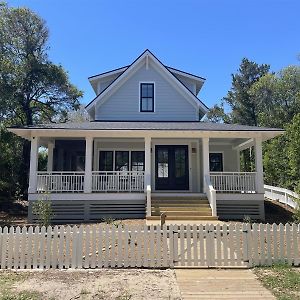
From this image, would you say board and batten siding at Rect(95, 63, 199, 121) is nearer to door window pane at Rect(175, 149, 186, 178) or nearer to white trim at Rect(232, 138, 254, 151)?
door window pane at Rect(175, 149, 186, 178)

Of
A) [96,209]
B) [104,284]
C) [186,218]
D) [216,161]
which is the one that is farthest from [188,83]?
[104,284]

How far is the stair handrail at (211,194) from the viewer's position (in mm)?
14230

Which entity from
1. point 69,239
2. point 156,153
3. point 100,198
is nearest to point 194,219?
point 100,198

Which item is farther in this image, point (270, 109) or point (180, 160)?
point (270, 109)

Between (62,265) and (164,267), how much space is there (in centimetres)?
Result: 228

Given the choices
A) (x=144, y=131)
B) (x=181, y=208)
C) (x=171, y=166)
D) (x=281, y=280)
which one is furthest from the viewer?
(x=171, y=166)

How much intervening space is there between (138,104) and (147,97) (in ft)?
2.42

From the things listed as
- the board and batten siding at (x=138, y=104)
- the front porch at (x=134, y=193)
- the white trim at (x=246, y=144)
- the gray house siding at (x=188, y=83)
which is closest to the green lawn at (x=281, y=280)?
the front porch at (x=134, y=193)

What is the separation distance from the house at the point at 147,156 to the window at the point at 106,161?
57 millimetres

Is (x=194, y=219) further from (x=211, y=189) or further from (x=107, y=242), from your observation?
(x=107, y=242)

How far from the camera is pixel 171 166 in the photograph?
1878cm

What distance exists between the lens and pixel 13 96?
2247 cm

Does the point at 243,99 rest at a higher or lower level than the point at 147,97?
higher

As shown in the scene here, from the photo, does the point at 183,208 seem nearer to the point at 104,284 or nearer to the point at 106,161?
the point at 106,161
